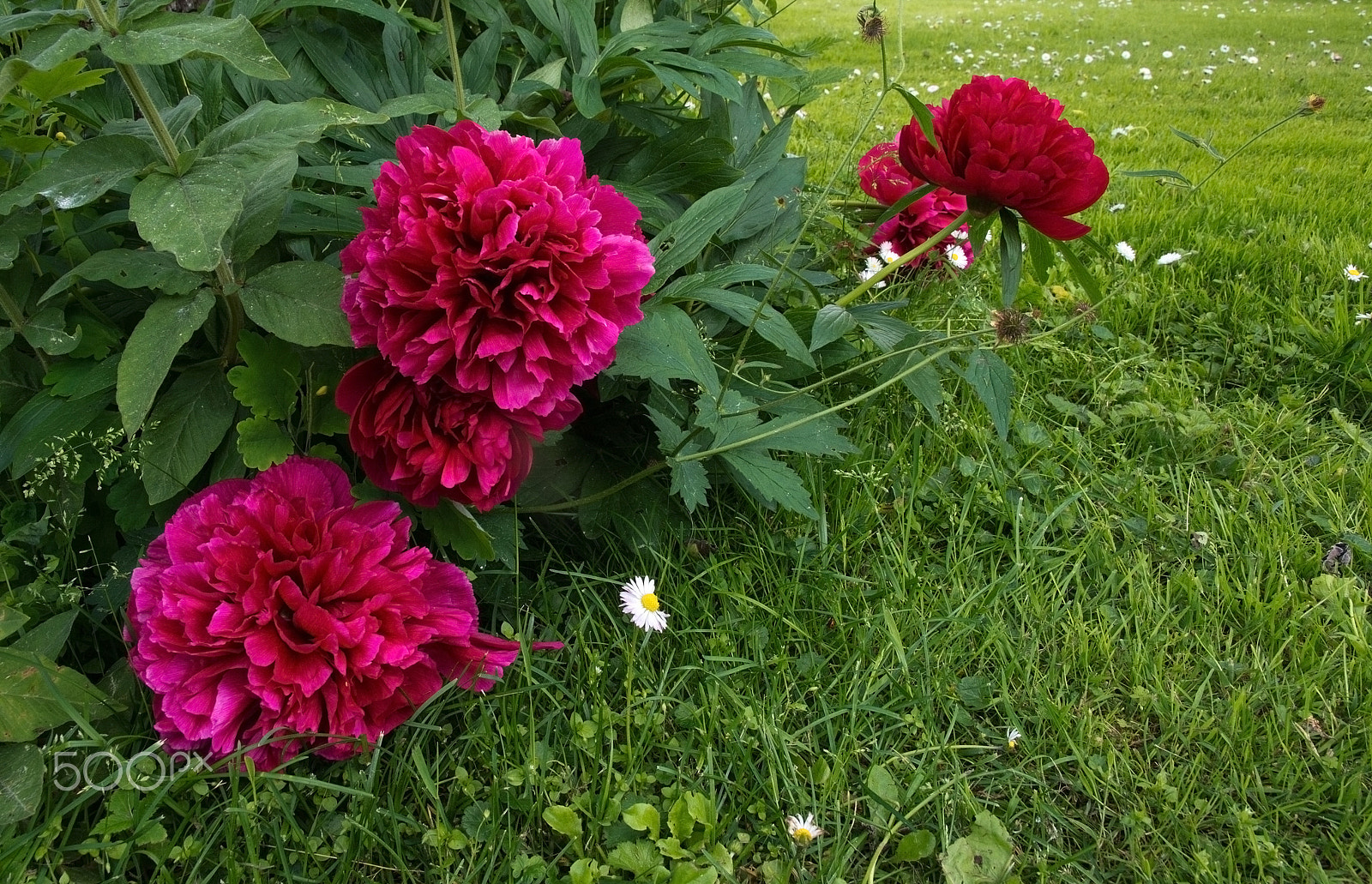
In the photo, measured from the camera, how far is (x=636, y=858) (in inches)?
46.1

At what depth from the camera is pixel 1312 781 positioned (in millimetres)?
1321

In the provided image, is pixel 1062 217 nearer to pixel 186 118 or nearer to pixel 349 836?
pixel 186 118

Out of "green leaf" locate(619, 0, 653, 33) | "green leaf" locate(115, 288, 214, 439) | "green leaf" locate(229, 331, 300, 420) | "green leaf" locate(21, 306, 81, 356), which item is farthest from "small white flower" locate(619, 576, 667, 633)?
"green leaf" locate(619, 0, 653, 33)

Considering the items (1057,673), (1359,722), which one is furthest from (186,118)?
(1359,722)

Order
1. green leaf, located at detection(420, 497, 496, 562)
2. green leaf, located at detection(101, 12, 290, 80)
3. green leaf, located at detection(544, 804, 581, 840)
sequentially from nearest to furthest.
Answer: green leaf, located at detection(101, 12, 290, 80) → green leaf, located at detection(544, 804, 581, 840) → green leaf, located at detection(420, 497, 496, 562)

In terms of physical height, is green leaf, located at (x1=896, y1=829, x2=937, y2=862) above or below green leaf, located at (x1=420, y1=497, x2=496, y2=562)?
below

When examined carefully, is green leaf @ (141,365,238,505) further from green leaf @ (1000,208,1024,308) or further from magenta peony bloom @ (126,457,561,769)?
green leaf @ (1000,208,1024,308)

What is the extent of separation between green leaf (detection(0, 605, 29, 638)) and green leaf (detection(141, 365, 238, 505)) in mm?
197

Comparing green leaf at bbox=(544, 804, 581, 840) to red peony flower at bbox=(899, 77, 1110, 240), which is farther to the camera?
red peony flower at bbox=(899, 77, 1110, 240)

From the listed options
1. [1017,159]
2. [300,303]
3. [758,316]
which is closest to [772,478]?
[758,316]

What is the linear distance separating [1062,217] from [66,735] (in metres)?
1.55

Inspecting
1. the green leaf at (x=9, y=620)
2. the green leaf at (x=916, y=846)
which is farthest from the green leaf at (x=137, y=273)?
the green leaf at (x=916, y=846)

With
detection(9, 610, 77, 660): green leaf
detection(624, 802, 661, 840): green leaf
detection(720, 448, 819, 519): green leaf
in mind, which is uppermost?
detection(720, 448, 819, 519): green leaf

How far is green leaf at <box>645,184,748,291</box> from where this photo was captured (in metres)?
1.34
